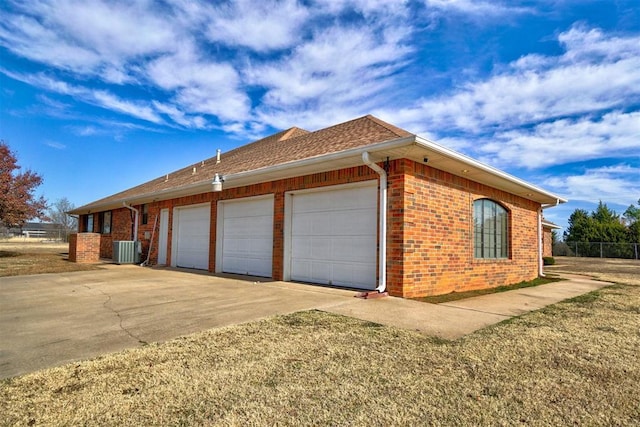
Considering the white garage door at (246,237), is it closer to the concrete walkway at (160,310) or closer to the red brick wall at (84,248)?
the concrete walkway at (160,310)

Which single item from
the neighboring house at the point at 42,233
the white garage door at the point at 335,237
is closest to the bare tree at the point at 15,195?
the white garage door at the point at 335,237

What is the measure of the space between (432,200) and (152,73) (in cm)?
881

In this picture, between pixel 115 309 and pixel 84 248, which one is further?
pixel 84 248

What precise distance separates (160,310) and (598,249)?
129ft

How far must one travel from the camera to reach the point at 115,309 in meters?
5.82

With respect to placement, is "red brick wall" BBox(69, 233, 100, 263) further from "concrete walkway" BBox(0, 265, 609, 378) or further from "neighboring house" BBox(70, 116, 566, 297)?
"concrete walkway" BBox(0, 265, 609, 378)

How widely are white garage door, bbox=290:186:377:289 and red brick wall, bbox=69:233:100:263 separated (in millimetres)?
12039

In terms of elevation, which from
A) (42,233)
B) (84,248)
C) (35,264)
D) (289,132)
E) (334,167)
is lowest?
(35,264)

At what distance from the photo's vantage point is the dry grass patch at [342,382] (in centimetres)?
244

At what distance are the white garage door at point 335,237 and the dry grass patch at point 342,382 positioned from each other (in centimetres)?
357

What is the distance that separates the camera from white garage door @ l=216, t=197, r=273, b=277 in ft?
34.7

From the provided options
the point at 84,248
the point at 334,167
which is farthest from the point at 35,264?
the point at 334,167

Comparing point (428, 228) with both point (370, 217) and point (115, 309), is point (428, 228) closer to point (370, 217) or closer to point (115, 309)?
point (370, 217)

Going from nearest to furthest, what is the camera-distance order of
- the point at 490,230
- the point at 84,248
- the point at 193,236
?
1. the point at 490,230
2. the point at 193,236
3. the point at 84,248
